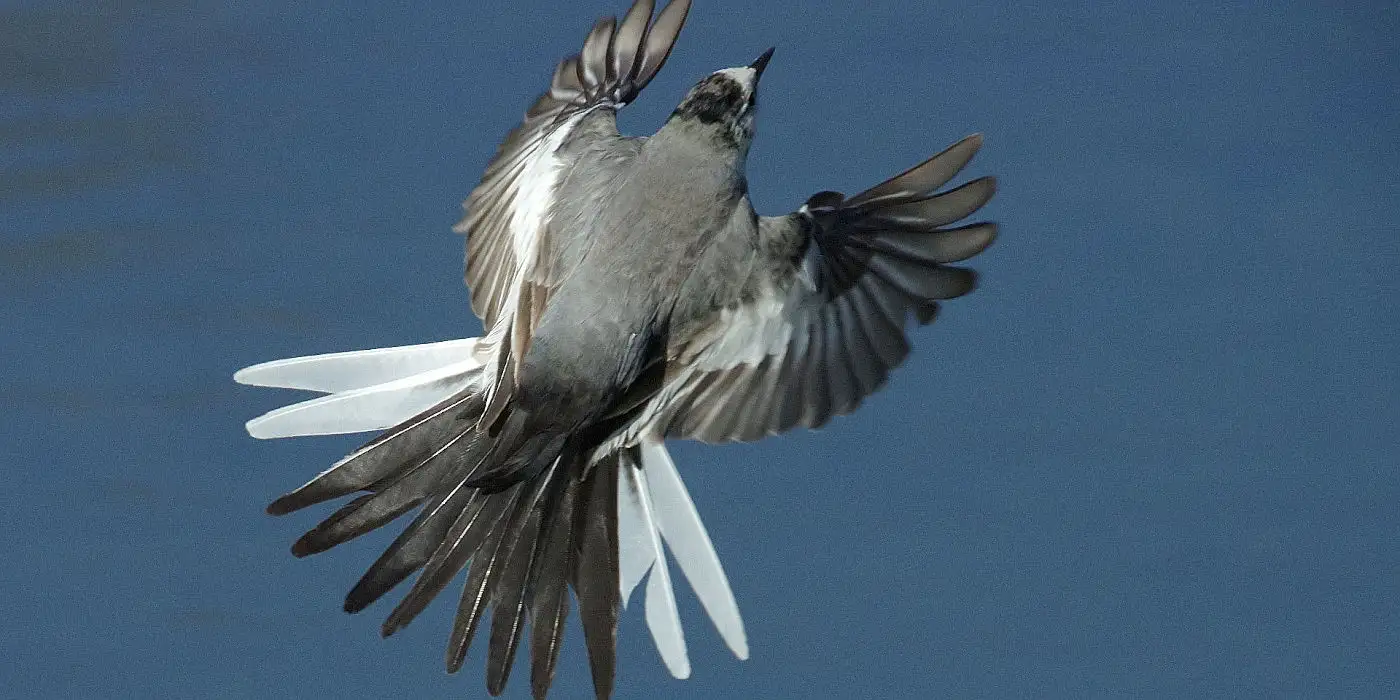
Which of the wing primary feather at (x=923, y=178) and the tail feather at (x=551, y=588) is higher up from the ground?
the wing primary feather at (x=923, y=178)

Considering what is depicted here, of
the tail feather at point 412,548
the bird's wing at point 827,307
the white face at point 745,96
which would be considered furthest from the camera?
the white face at point 745,96

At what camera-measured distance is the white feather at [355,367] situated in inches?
88.7

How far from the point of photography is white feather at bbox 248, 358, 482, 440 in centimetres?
225

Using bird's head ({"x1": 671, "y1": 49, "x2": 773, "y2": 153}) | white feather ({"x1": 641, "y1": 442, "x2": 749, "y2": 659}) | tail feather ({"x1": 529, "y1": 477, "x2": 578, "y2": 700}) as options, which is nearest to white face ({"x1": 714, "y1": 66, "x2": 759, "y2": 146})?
bird's head ({"x1": 671, "y1": 49, "x2": 773, "y2": 153})

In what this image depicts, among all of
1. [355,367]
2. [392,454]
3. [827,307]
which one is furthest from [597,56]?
[392,454]

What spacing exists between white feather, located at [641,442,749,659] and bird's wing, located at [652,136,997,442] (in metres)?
0.06

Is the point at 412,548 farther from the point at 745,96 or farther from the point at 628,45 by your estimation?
the point at 628,45

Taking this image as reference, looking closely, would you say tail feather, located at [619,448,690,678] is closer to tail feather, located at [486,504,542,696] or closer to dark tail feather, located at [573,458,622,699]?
dark tail feather, located at [573,458,622,699]

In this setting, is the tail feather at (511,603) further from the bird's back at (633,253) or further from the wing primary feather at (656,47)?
the wing primary feather at (656,47)

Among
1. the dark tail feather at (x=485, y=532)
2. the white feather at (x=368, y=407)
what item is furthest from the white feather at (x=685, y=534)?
the white feather at (x=368, y=407)

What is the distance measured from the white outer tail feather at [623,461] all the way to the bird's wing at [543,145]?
174 mm

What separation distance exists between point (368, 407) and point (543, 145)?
2.14ft

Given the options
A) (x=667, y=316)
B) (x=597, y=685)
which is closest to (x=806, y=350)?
(x=667, y=316)

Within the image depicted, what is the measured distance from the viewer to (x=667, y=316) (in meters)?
2.21
